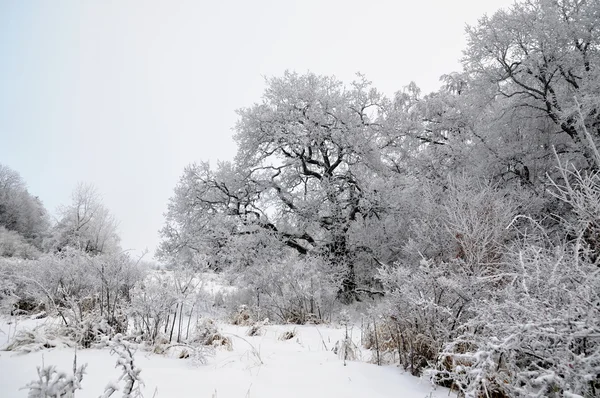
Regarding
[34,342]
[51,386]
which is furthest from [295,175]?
[51,386]

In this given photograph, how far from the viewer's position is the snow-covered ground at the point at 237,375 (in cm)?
222

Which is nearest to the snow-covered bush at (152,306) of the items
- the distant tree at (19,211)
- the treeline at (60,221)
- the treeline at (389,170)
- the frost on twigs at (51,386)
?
the treeline at (389,170)

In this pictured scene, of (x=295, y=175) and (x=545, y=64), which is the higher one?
(x=545, y=64)

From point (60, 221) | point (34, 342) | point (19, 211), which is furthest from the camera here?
point (19, 211)


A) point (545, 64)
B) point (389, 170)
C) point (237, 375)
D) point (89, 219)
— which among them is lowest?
point (237, 375)

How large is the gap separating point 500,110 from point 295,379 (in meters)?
10.9

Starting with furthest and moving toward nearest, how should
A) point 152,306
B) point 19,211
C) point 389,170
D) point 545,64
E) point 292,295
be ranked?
point 19,211
point 389,170
point 545,64
point 292,295
point 152,306

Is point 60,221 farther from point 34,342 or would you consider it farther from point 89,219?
point 34,342

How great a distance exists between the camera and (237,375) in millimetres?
2578

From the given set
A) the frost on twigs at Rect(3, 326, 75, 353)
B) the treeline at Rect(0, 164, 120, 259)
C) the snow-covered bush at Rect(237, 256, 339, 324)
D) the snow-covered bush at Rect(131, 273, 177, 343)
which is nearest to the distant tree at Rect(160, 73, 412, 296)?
the snow-covered bush at Rect(237, 256, 339, 324)

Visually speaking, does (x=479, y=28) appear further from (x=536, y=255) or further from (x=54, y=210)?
(x=54, y=210)

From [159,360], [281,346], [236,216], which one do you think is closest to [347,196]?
[236,216]

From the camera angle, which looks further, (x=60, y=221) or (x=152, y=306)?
(x=60, y=221)

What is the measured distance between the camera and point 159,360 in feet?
9.82
